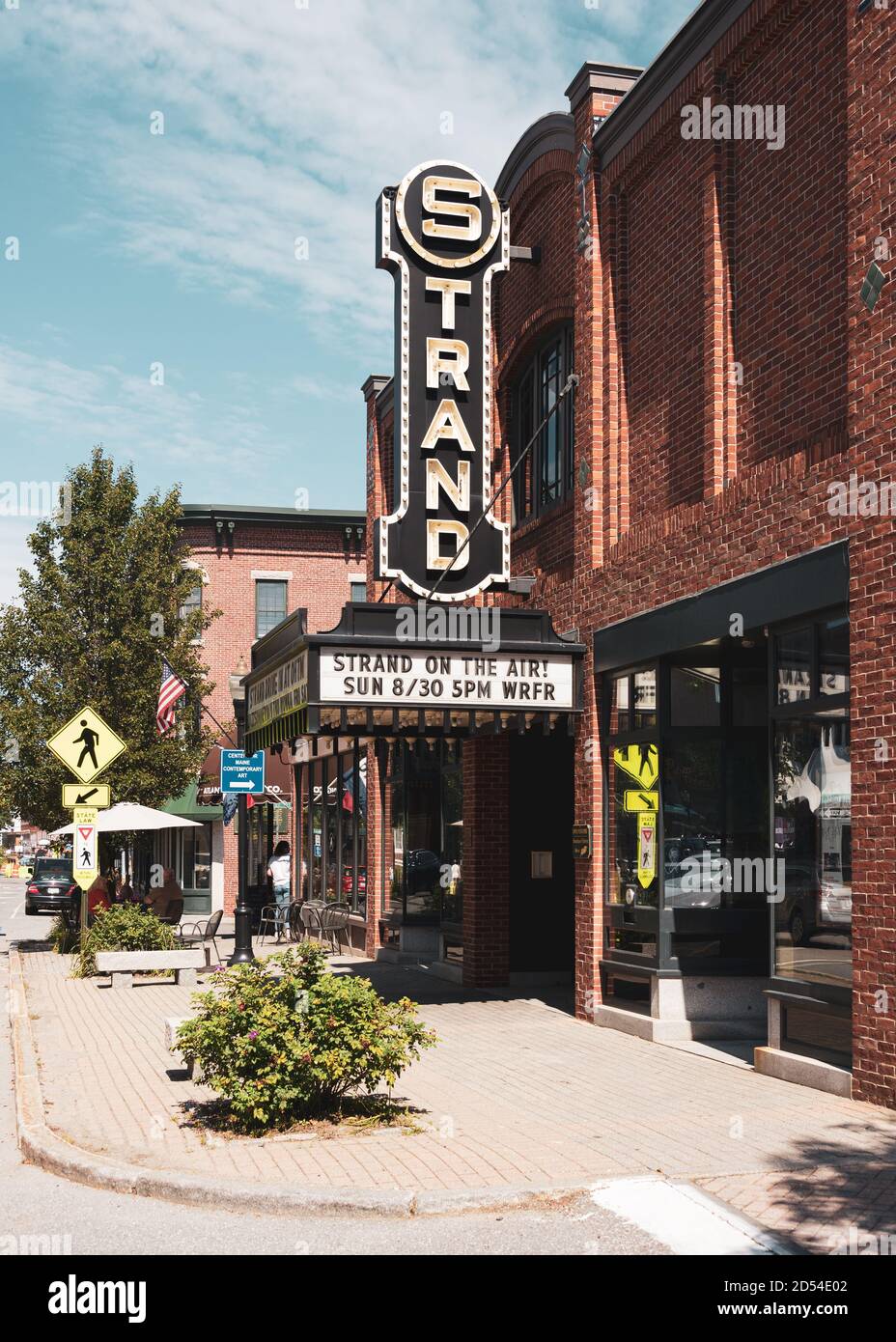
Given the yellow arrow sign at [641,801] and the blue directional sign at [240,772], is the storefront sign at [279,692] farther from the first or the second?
the yellow arrow sign at [641,801]

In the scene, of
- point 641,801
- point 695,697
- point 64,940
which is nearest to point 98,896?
point 64,940

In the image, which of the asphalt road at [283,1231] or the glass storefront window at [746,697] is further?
the glass storefront window at [746,697]

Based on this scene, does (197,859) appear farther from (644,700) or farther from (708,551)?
(708,551)

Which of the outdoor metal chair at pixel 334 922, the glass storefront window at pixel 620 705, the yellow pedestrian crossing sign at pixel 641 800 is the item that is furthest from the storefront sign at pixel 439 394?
the outdoor metal chair at pixel 334 922

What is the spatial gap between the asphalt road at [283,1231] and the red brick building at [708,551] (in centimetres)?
383

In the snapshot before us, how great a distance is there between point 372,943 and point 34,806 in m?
8.66

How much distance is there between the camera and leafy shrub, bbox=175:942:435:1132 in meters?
9.08

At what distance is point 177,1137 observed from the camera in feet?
29.7

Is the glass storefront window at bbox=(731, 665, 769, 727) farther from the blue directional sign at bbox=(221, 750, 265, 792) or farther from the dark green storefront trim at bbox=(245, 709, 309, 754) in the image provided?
the blue directional sign at bbox=(221, 750, 265, 792)

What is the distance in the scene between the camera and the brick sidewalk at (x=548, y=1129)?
785 centimetres

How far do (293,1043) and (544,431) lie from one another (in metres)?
10.8

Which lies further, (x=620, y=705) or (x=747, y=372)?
(x=620, y=705)

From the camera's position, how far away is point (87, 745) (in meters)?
18.8

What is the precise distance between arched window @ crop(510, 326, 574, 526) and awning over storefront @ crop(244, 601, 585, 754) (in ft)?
8.35
